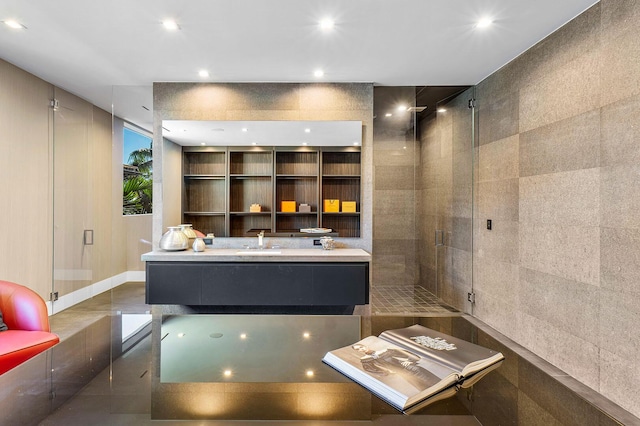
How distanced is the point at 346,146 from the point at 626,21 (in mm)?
2331

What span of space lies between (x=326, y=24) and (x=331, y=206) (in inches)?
71.5

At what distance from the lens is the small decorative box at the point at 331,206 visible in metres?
3.71

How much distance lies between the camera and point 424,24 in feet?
8.38

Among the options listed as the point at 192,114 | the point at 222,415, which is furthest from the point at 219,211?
the point at 222,415

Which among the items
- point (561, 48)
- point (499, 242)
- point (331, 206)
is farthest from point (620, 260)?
point (331, 206)

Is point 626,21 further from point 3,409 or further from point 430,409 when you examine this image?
point 3,409

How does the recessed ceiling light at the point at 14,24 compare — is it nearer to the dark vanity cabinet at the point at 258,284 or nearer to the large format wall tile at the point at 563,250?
the dark vanity cabinet at the point at 258,284

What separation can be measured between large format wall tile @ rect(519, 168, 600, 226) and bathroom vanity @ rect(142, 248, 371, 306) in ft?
4.92

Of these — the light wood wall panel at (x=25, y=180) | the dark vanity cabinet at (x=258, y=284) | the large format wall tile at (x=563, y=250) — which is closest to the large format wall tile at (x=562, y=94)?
the large format wall tile at (x=563, y=250)

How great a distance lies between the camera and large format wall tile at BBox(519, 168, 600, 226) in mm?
2285

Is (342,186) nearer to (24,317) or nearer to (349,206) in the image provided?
(349,206)

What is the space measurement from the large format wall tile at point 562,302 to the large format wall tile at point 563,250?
0.20ft

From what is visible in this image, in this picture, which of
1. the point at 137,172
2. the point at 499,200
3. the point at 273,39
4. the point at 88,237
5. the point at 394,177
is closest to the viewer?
the point at 273,39

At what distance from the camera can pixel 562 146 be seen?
2551 mm
